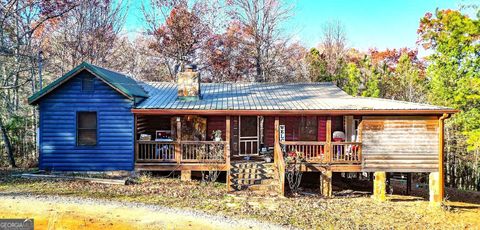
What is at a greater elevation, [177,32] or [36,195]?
[177,32]

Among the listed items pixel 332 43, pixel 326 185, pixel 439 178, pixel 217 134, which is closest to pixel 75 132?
pixel 217 134

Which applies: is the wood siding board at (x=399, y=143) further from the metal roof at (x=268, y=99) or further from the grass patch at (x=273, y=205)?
the grass patch at (x=273, y=205)

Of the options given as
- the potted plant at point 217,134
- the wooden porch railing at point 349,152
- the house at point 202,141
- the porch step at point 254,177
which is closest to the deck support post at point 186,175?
the house at point 202,141

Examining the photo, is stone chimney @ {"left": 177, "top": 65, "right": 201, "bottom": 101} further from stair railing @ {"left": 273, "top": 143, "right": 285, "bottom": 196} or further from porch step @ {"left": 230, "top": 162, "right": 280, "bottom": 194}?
stair railing @ {"left": 273, "top": 143, "right": 285, "bottom": 196}

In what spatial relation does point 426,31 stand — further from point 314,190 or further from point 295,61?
point 314,190

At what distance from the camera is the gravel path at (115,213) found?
8.71 metres

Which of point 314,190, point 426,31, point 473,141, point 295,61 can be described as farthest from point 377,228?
point 295,61

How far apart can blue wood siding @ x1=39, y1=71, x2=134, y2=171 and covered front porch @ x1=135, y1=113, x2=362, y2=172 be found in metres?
0.66

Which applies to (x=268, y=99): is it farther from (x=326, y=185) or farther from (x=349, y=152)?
(x=326, y=185)

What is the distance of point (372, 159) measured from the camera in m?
13.4

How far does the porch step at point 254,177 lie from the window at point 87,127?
5932mm

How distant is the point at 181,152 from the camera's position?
45.0 feet

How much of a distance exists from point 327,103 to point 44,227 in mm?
10997

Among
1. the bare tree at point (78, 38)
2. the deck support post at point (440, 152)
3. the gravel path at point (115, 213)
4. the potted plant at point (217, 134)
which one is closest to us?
the gravel path at point (115, 213)
